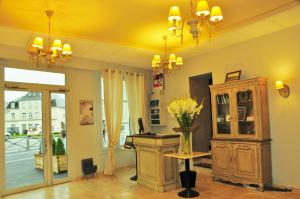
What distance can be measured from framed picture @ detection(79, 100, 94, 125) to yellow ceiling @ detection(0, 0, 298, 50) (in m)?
1.95

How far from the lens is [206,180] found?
5629mm

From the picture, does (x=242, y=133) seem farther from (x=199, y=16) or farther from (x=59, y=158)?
(x=59, y=158)

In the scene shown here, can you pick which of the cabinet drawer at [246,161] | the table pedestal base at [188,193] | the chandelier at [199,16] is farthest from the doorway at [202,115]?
the chandelier at [199,16]

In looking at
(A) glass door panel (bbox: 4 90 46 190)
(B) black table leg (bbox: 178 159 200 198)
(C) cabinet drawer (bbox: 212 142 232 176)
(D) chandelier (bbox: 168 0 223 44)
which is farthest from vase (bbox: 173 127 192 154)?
(A) glass door panel (bbox: 4 90 46 190)

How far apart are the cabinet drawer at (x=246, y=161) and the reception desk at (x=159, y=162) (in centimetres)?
117

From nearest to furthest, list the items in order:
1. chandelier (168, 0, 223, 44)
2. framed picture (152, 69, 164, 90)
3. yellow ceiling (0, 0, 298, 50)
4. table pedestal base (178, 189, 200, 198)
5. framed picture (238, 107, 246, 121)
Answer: chandelier (168, 0, 223, 44) < yellow ceiling (0, 0, 298, 50) < table pedestal base (178, 189, 200, 198) < framed picture (238, 107, 246, 121) < framed picture (152, 69, 164, 90)

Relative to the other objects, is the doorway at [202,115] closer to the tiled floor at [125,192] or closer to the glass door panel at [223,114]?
the tiled floor at [125,192]

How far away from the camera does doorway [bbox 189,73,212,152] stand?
22.5 feet

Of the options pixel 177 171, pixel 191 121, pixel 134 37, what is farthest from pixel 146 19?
pixel 177 171

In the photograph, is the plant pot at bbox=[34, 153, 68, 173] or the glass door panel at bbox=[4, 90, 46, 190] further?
the plant pot at bbox=[34, 153, 68, 173]

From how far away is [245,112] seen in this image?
513 centimetres

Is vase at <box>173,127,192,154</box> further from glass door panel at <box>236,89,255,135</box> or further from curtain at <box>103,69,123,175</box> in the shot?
curtain at <box>103,69,123,175</box>

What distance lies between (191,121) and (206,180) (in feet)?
5.71

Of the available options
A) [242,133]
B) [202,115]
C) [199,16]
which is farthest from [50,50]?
[202,115]
